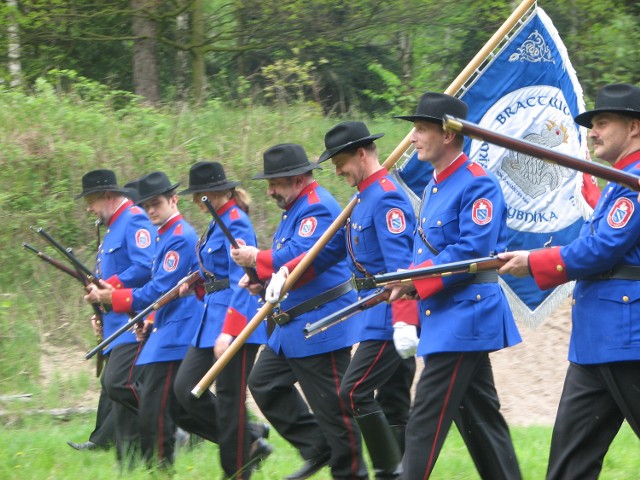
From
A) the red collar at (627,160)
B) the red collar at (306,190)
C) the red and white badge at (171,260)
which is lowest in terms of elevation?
the red and white badge at (171,260)

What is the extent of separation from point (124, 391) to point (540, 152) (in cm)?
410

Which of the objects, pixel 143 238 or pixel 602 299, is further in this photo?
pixel 143 238

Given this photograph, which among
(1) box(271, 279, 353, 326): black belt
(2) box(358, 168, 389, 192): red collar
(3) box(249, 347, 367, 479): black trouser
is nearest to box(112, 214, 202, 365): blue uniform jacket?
(3) box(249, 347, 367, 479): black trouser

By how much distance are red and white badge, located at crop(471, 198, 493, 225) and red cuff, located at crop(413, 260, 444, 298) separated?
0.30m

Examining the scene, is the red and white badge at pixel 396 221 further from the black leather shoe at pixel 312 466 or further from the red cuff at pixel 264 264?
the black leather shoe at pixel 312 466

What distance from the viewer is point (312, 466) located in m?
6.54

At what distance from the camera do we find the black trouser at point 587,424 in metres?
4.71

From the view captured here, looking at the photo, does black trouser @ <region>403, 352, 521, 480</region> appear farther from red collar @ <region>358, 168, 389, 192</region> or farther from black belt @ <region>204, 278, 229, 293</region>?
black belt @ <region>204, 278, 229, 293</region>

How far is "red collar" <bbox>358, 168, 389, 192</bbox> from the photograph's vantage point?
5984 millimetres

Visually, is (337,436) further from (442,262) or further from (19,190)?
(19,190)

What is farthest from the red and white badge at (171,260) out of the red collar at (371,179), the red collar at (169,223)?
the red collar at (371,179)

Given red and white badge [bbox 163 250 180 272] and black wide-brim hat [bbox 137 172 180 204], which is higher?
black wide-brim hat [bbox 137 172 180 204]

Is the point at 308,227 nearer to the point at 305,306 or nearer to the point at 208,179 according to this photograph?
the point at 305,306

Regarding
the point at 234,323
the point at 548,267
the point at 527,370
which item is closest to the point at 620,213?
the point at 548,267
